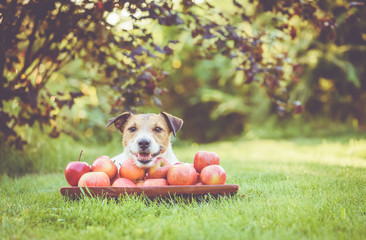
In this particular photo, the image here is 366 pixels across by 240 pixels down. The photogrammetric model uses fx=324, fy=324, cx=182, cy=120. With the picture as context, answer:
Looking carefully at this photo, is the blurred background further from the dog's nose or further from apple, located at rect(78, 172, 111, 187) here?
apple, located at rect(78, 172, 111, 187)

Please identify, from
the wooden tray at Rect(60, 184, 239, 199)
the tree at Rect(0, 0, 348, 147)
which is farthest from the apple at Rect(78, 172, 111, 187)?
the tree at Rect(0, 0, 348, 147)

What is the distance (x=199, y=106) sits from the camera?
13578 millimetres

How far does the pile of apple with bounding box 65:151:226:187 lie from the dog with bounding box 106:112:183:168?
0.33 feet

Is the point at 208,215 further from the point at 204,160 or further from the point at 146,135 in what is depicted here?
the point at 146,135

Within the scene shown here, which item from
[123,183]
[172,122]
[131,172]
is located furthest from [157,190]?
[172,122]

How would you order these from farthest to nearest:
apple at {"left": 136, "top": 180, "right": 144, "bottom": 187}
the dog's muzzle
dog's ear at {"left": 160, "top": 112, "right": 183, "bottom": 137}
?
dog's ear at {"left": 160, "top": 112, "right": 183, "bottom": 137}, the dog's muzzle, apple at {"left": 136, "top": 180, "right": 144, "bottom": 187}

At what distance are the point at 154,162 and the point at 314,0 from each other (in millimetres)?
2975

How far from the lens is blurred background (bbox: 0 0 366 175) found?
13.2 feet

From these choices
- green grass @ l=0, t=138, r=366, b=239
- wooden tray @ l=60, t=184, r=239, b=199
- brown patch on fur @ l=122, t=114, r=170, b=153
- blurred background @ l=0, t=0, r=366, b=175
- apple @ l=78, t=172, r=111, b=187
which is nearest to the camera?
green grass @ l=0, t=138, r=366, b=239

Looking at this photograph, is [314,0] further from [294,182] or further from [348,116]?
[348,116]

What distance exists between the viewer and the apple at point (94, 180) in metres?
2.98

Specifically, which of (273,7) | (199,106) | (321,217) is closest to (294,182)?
(321,217)

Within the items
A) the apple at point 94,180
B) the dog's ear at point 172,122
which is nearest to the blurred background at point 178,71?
the dog's ear at point 172,122

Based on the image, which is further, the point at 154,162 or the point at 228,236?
the point at 154,162
